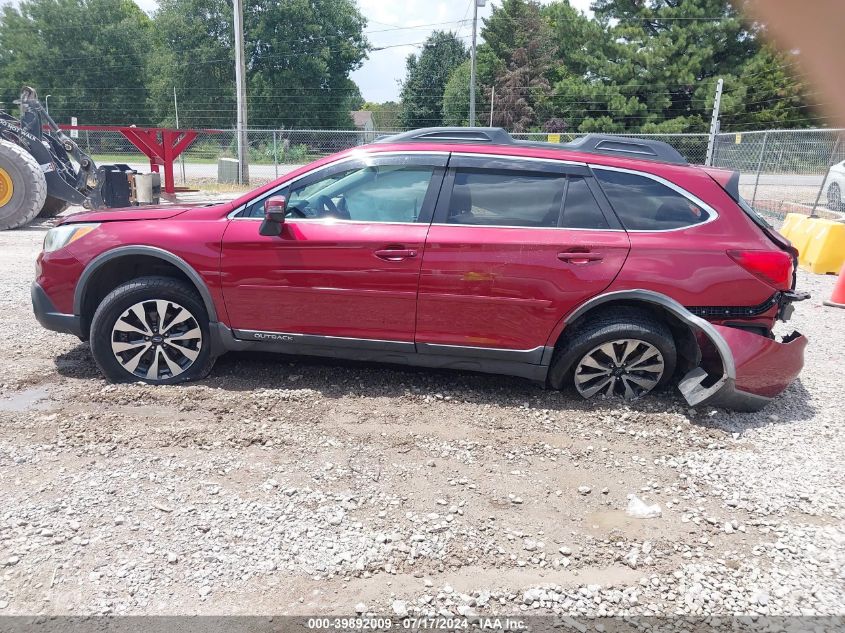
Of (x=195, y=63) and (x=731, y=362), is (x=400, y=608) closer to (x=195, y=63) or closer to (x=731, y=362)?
(x=731, y=362)

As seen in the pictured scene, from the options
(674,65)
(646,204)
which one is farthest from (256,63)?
(646,204)

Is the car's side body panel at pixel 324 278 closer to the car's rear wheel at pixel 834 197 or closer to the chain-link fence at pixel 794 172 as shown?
the chain-link fence at pixel 794 172

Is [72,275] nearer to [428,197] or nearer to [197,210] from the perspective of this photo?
[197,210]

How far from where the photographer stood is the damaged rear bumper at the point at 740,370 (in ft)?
13.1

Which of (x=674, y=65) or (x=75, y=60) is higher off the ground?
(x=75, y=60)

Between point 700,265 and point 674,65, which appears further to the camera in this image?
point 674,65

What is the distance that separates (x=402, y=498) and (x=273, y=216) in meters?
2.01

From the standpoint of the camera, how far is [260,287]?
4.30 m

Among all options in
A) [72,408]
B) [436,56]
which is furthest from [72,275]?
[436,56]

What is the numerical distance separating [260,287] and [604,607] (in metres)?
2.91

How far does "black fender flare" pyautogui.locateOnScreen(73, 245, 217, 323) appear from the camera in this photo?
430cm

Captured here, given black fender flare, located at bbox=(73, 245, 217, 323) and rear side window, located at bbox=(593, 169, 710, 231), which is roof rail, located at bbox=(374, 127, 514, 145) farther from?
black fender flare, located at bbox=(73, 245, 217, 323)

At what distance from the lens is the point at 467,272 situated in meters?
4.07

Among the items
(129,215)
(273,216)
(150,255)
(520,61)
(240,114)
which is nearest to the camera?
(273,216)
